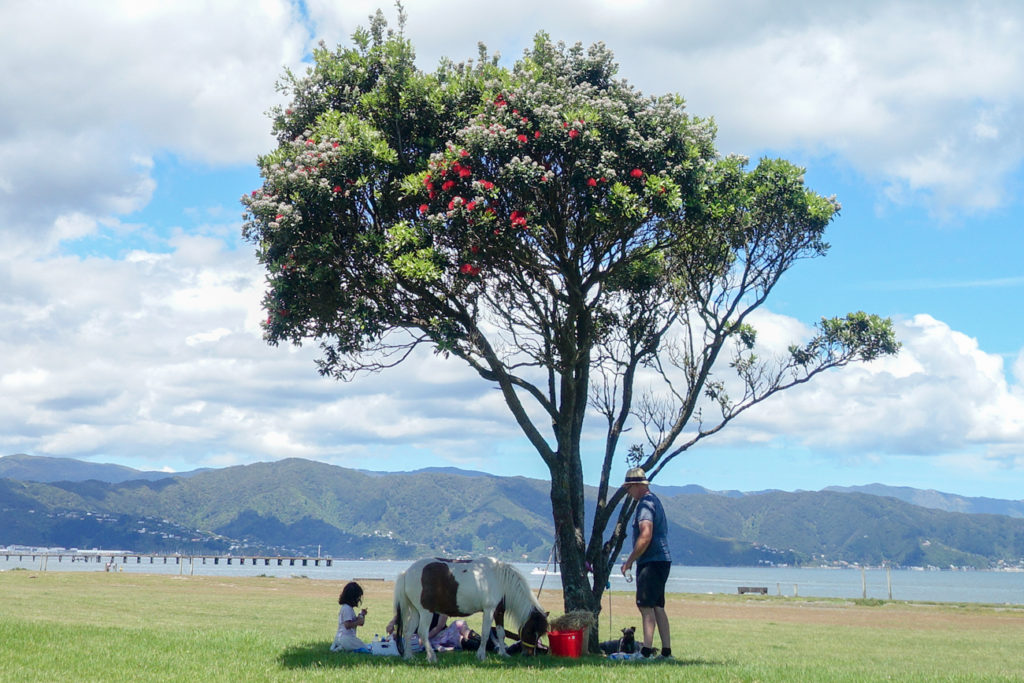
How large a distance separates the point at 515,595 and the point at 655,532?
248 centimetres

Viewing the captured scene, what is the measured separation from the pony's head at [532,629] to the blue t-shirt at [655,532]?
185 centimetres

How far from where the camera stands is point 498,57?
17547 mm

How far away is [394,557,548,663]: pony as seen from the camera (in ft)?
45.3

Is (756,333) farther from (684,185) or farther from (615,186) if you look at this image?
(615,186)

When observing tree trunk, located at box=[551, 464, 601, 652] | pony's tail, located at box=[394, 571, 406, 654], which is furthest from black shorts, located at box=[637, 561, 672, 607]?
pony's tail, located at box=[394, 571, 406, 654]

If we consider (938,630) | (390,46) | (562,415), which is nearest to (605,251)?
(562,415)

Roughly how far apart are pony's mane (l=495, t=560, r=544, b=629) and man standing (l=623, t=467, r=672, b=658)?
5.59ft

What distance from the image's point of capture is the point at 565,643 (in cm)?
1461

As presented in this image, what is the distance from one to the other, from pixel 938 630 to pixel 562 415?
29746mm

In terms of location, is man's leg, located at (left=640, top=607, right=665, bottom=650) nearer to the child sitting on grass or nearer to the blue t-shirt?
the blue t-shirt

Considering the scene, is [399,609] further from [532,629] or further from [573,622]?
[573,622]

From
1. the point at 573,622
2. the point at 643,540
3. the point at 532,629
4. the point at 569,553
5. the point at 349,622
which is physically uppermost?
the point at 643,540

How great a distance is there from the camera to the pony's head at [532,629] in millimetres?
14383

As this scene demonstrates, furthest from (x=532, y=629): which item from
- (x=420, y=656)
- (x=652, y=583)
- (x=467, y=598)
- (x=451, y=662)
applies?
(x=652, y=583)
